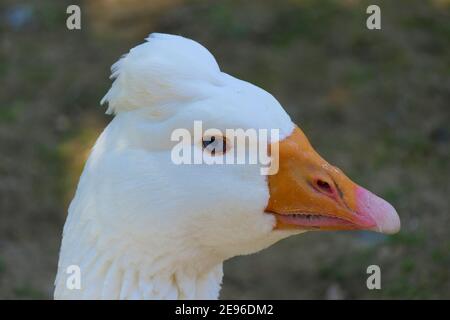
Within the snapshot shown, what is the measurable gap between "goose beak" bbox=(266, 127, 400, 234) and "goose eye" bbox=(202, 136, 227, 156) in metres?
0.19

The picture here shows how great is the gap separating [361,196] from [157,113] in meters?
0.77

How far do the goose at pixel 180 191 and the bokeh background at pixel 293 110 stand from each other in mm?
2353

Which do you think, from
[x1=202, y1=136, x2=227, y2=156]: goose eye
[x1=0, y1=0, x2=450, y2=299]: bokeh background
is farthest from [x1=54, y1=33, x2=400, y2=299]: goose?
[x1=0, y1=0, x2=450, y2=299]: bokeh background

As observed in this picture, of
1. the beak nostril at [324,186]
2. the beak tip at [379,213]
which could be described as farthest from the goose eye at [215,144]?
the beak tip at [379,213]

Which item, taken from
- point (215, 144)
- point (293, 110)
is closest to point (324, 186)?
point (215, 144)

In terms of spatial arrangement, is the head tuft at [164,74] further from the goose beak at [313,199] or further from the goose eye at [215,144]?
the goose beak at [313,199]

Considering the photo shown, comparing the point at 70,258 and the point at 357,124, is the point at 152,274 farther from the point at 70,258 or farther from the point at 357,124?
the point at 357,124

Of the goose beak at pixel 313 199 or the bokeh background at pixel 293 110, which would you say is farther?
the bokeh background at pixel 293 110

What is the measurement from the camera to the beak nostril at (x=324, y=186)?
10.6 feet

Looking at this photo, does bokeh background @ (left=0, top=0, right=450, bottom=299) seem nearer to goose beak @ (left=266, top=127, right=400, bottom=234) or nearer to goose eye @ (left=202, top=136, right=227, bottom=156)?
goose beak @ (left=266, top=127, right=400, bottom=234)

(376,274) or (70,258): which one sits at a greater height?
(376,274)

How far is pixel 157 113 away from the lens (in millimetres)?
3166
